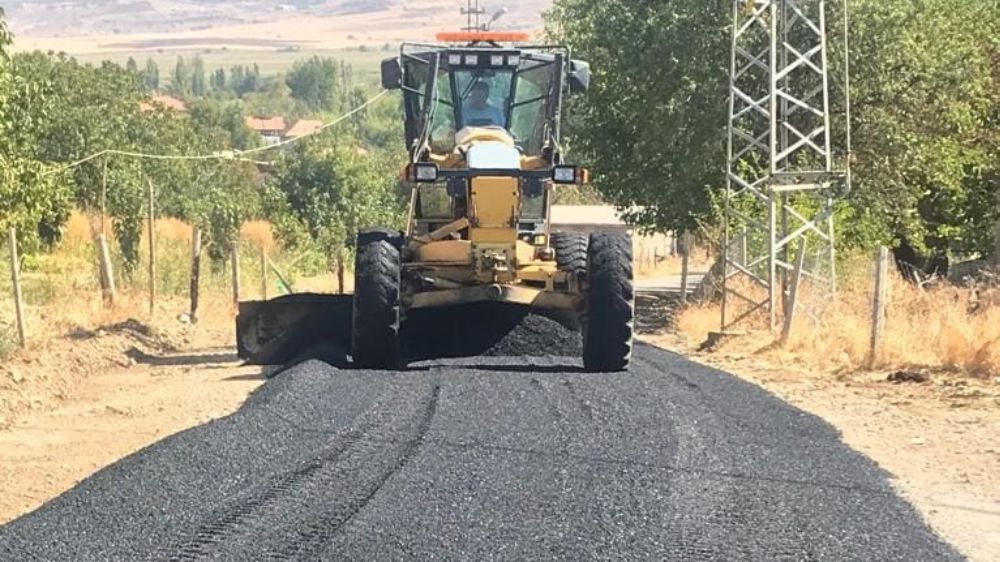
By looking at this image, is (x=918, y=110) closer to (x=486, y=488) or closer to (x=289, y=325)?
(x=289, y=325)

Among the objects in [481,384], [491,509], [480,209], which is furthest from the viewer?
[480,209]

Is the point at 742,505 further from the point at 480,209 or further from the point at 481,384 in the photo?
the point at 480,209

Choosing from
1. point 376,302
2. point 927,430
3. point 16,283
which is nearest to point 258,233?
point 16,283

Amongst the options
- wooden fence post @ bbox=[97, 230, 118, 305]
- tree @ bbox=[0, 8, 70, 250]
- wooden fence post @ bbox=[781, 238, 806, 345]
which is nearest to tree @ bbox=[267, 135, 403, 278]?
wooden fence post @ bbox=[97, 230, 118, 305]

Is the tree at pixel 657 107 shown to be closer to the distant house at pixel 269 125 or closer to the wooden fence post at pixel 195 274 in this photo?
the wooden fence post at pixel 195 274

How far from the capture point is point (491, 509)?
7.69 metres

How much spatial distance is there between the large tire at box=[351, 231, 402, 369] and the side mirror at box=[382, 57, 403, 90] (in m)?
1.75

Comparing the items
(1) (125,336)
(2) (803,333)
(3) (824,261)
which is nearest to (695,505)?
(2) (803,333)

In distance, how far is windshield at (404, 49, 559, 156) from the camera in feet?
49.5

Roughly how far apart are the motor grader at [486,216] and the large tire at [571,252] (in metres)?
0.02

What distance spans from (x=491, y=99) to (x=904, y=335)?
5.29 meters

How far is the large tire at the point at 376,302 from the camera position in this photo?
13914 mm

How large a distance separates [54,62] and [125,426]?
3802cm

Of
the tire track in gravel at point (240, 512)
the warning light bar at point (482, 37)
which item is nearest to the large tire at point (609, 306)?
the warning light bar at point (482, 37)
